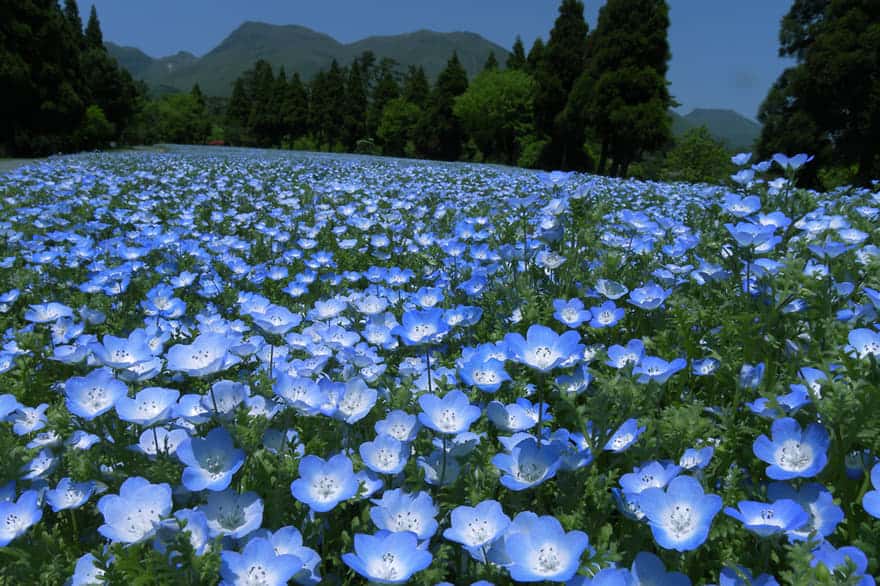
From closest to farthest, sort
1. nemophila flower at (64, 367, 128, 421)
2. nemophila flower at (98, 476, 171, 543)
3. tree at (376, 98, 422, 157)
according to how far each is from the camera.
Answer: nemophila flower at (98, 476, 171, 543), nemophila flower at (64, 367, 128, 421), tree at (376, 98, 422, 157)

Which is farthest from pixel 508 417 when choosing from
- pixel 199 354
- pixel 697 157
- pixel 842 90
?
pixel 697 157

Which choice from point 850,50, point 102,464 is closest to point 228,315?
point 102,464

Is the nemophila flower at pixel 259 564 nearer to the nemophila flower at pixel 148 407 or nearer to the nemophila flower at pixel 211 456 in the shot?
the nemophila flower at pixel 211 456

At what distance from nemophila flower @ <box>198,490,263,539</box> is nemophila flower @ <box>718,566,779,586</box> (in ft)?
2.91

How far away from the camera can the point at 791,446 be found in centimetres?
125

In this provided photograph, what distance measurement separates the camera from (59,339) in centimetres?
267

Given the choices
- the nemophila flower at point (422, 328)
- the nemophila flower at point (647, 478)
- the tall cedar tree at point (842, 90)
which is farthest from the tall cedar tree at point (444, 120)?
the nemophila flower at point (647, 478)

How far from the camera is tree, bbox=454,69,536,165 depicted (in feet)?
115

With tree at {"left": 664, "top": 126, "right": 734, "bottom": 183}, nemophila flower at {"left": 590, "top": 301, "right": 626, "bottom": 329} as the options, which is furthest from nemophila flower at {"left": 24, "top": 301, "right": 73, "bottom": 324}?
tree at {"left": 664, "top": 126, "right": 734, "bottom": 183}

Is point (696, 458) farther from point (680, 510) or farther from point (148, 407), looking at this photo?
point (148, 407)

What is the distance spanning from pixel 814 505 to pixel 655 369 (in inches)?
24.9

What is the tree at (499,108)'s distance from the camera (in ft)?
115

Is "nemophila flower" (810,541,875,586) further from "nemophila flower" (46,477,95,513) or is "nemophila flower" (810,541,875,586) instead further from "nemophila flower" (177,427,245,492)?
"nemophila flower" (46,477,95,513)

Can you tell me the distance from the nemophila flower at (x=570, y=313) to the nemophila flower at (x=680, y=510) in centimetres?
101
